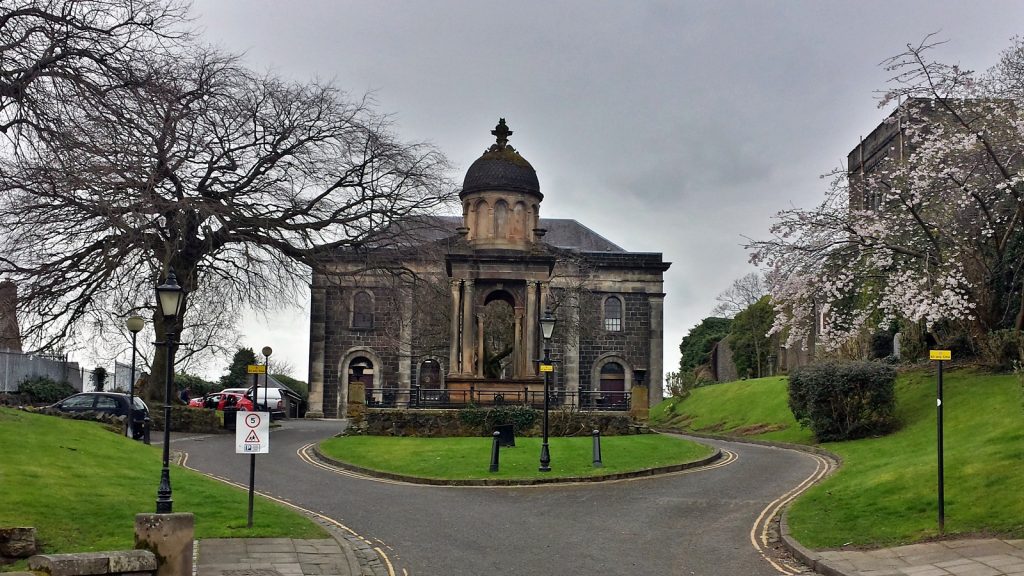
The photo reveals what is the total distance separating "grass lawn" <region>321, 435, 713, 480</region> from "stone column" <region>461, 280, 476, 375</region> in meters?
4.73

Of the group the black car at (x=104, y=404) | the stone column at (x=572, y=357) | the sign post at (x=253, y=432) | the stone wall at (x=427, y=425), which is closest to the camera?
the sign post at (x=253, y=432)

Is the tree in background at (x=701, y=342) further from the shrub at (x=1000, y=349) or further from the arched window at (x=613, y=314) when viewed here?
the shrub at (x=1000, y=349)

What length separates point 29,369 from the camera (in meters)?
37.8

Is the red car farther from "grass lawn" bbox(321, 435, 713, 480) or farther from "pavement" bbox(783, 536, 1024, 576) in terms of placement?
"pavement" bbox(783, 536, 1024, 576)

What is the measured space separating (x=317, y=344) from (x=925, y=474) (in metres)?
47.2

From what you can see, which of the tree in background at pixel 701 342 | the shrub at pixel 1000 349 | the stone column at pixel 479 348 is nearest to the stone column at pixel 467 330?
the stone column at pixel 479 348

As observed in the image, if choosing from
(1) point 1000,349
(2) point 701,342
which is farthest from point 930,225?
(2) point 701,342

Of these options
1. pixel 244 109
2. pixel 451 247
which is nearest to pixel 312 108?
pixel 244 109

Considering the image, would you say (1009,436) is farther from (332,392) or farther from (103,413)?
(332,392)

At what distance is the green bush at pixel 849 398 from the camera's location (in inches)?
1032

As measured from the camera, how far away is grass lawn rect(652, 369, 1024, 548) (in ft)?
46.3

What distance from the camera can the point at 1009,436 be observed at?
18453 mm

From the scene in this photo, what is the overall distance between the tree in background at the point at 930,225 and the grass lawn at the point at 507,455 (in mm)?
4455

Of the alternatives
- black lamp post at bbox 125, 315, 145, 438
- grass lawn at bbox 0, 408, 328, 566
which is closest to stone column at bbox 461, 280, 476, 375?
black lamp post at bbox 125, 315, 145, 438
